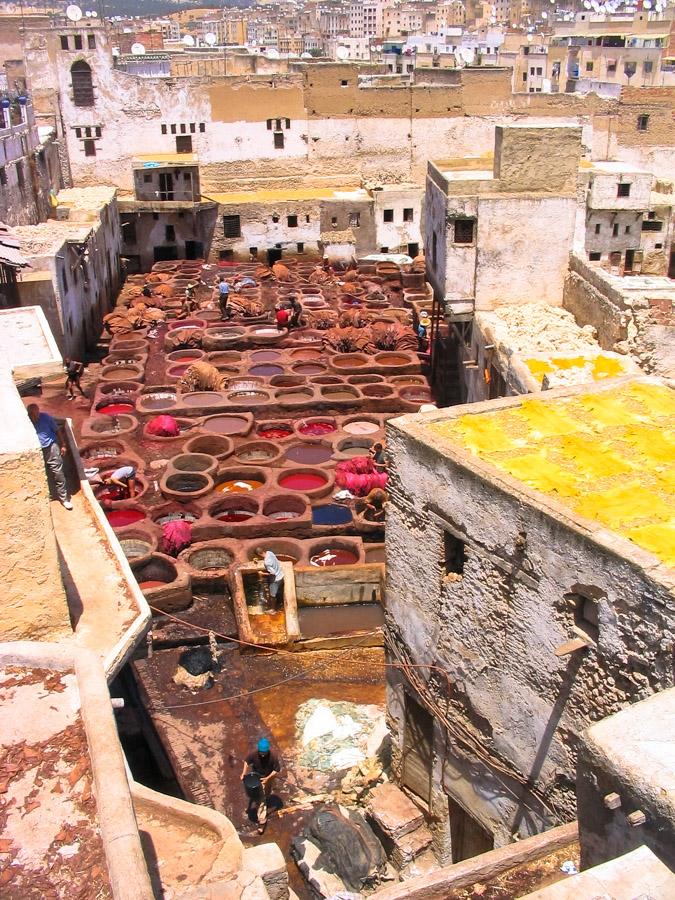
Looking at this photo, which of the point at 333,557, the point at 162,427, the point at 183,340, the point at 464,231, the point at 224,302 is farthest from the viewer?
the point at 224,302

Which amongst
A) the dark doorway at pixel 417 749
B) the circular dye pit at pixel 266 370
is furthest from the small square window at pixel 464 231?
the dark doorway at pixel 417 749

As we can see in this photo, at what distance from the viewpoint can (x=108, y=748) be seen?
5500 mm

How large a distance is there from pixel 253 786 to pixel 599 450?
20.6 feet

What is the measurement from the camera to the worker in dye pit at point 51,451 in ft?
30.1

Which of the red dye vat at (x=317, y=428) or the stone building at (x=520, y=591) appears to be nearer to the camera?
the stone building at (x=520, y=591)

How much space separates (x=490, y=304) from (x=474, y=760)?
12788mm

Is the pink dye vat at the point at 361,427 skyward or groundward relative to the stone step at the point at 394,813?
skyward

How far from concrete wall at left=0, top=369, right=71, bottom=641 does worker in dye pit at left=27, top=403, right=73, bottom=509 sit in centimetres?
162

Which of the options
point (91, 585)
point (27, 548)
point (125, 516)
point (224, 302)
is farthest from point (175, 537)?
point (224, 302)

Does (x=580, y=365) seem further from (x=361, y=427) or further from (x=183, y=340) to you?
(x=183, y=340)

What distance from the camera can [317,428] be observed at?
23000 millimetres

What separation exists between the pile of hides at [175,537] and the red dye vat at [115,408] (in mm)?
7218

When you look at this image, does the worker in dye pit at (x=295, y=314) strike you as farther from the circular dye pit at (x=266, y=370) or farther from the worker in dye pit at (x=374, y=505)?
the worker in dye pit at (x=374, y=505)

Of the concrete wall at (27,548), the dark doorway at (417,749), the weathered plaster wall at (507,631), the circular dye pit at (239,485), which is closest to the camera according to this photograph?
the concrete wall at (27,548)
